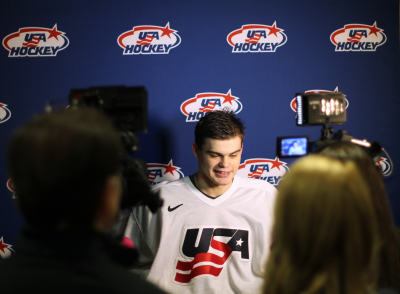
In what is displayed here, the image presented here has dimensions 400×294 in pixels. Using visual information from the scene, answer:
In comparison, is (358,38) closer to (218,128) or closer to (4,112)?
(218,128)

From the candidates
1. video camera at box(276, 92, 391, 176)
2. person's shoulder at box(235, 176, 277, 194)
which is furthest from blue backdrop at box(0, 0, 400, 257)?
video camera at box(276, 92, 391, 176)

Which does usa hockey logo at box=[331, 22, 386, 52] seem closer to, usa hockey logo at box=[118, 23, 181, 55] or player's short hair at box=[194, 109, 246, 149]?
player's short hair at box=[194, 109, 246, 149]

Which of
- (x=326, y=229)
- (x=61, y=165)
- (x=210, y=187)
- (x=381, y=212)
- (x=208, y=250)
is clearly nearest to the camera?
(x=61, y=165)

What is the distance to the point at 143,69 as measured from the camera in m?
1.92

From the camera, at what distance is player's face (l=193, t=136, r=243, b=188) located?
1614mm

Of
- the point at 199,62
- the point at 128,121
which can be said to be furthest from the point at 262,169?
the point at 128,121

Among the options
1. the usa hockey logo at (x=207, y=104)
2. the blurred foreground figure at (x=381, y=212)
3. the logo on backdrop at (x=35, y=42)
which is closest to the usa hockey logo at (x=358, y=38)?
the usa hockey logo at (x=207, y=104)

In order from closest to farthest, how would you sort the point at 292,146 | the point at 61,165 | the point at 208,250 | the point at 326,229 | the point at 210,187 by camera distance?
the point at 61,165
the point at 326,229
the point at 292,146
the point at 208,250
the point at 210,187

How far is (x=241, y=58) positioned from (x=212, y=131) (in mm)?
642

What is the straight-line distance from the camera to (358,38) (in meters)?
2.00

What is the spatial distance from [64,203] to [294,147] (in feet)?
2.83

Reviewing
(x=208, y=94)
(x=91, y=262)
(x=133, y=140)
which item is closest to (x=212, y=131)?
(x=208, y=94)

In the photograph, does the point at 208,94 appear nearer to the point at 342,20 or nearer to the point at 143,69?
the point at 143,69

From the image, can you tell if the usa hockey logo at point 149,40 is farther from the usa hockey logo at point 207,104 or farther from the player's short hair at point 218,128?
the player's short hair at point 218,128
